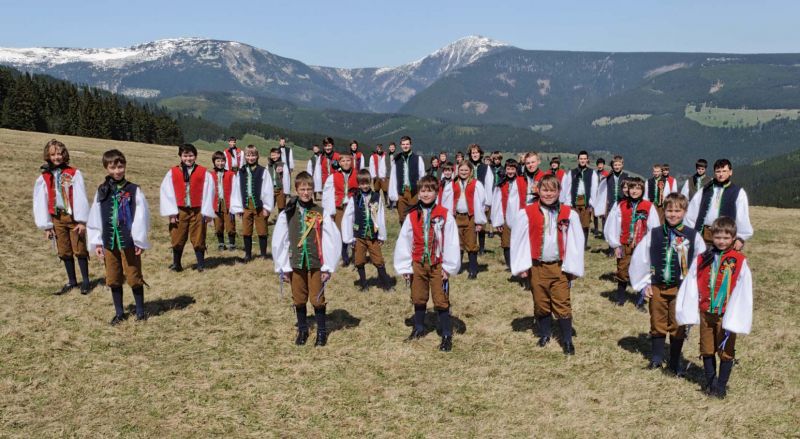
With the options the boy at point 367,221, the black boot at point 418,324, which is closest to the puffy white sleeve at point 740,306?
the black boot at point 418,324

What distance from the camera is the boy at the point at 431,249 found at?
8891 mm

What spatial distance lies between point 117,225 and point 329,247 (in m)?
4.11

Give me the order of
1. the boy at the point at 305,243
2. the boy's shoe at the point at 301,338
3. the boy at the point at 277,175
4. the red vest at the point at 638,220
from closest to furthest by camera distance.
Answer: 1. the boy at the point at 305,243
2. the boy's shoe at the point at 301,338
3. the red vest at the point at 638,220
4. the boy at the point at 277,175

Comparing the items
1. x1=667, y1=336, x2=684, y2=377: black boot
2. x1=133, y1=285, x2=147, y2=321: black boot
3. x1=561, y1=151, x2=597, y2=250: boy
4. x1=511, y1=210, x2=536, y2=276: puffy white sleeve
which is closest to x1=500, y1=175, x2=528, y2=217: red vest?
x1=511, y1=210, x2=536, y2=276: puffy white sleeve

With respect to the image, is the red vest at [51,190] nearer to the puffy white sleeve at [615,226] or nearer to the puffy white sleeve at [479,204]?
the puffy white sleeve at [479,204]

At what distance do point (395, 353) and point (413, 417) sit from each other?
2059 mm

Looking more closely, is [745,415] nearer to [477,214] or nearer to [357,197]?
[477,214]

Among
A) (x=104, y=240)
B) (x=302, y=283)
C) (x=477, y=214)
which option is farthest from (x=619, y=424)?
(x=104, y=240)

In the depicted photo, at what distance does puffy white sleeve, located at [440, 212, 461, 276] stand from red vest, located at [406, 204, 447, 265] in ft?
0.22

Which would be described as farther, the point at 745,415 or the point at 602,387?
the point at 602,387

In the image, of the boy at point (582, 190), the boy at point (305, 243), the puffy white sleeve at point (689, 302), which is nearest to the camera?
the puffy white sleeve at point (689, 302)

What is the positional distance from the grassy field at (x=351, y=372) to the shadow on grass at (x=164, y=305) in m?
0.04

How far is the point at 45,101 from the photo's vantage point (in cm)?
8425

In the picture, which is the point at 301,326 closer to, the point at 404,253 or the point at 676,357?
the point at 404,253
